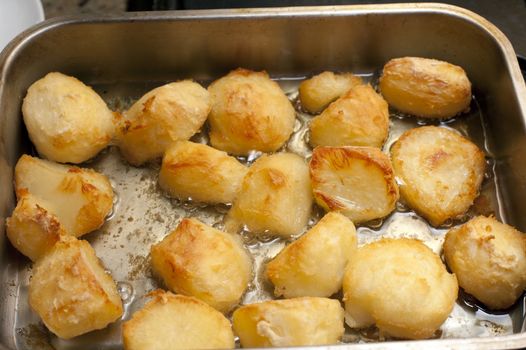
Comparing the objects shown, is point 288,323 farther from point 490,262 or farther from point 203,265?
point 490,262

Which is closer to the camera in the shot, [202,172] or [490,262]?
[490,262]

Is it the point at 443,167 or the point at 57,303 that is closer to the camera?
the point at 57,303

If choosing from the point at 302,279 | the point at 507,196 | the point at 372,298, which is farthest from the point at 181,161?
the point at 507,196

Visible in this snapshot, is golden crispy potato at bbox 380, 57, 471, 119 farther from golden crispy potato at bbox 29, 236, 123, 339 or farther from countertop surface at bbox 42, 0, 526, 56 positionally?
golden crispy potato at bbox 29, 236, 123, 339

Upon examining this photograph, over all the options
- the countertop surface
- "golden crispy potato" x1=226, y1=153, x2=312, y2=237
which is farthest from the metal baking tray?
the countertop surface

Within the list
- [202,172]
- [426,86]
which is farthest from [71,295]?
[426,86]

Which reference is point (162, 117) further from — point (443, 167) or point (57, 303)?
point (443, 167)
